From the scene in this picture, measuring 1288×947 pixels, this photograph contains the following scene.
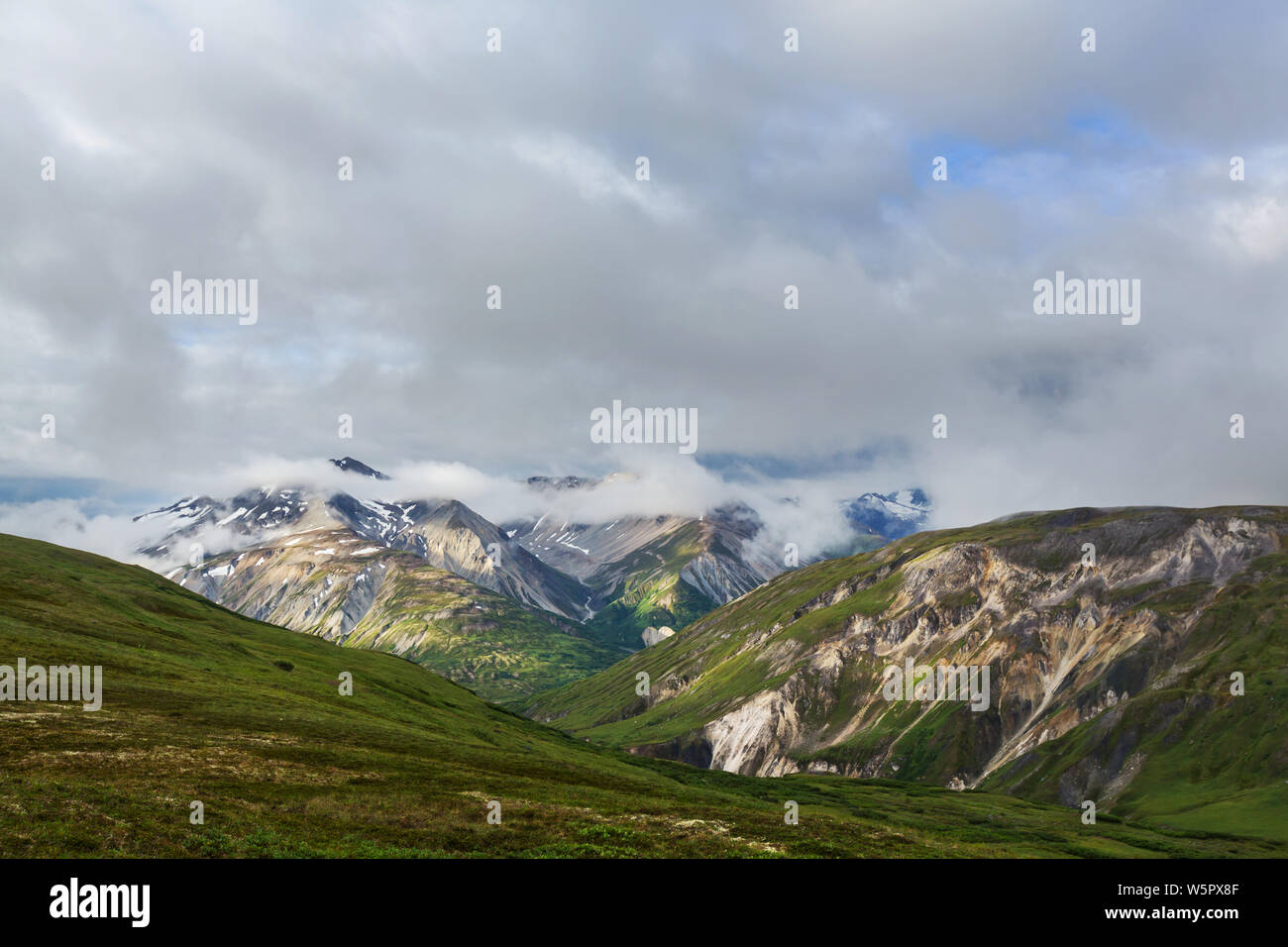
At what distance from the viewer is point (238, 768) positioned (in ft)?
199

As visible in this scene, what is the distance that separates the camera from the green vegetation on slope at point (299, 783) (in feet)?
154

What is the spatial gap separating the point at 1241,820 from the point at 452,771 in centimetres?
16534

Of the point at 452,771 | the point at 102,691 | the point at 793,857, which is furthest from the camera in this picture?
the point at 102,691

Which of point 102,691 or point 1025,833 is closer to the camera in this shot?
point 102,691

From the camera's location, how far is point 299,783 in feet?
196

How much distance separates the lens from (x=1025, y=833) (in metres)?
117

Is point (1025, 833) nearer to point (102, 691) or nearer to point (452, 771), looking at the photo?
point (452, 771)

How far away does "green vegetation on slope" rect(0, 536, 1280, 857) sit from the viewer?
4706cm

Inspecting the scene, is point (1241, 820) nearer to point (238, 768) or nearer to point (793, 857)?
point (793, 857)
